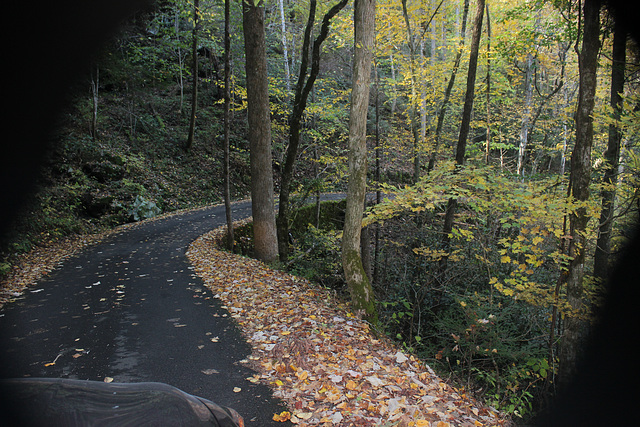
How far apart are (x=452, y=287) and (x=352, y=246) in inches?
131

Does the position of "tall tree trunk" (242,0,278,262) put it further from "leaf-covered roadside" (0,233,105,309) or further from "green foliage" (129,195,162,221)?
"green foliage" (129,195,162,221)

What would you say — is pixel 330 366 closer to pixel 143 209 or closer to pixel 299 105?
pixel 299 105

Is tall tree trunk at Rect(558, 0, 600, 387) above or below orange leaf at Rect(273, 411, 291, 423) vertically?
above

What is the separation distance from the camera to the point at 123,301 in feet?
18.6

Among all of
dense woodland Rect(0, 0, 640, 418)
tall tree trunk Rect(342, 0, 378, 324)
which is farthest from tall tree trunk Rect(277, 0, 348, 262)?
tall tree trunk Rect(342, 0, 378, 324)

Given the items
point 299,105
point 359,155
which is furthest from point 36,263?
point 359,155

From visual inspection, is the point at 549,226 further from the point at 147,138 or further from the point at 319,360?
the point at 147,138

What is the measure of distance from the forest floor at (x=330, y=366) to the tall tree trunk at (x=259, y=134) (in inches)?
105

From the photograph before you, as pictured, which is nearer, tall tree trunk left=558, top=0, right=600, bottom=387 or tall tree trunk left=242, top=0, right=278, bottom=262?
tall tree trunk left=558, top=0, right=600, bottom=387

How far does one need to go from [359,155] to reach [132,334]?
4484mm

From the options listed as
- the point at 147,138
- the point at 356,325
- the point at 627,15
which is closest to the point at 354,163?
the point at 356,325

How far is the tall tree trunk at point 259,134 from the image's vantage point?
27.6ft

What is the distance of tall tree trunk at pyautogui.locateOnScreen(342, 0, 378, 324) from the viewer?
520 cm

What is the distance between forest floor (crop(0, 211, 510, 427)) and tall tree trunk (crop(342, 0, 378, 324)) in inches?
18.8
